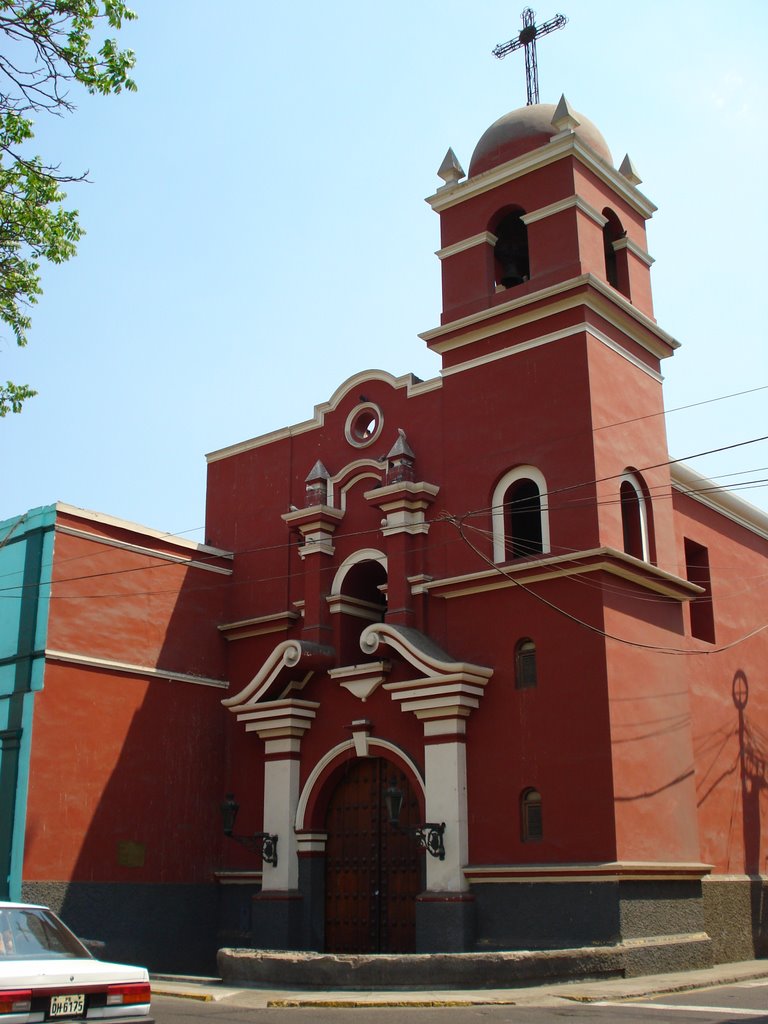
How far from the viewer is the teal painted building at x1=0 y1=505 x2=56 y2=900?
16922 millimetres

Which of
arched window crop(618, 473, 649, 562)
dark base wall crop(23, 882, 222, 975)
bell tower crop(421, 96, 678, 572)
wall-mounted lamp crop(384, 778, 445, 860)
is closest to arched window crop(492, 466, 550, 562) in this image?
bell tower crop(421, 96, 678, 572)

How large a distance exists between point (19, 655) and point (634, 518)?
10.1 m

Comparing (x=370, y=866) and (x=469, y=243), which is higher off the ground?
(x=469, y=243)

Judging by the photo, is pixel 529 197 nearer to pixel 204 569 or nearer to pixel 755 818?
pixel 204 569

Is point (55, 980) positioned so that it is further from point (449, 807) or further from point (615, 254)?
point (615, 254)

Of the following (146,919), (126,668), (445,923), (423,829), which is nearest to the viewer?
(445,923)

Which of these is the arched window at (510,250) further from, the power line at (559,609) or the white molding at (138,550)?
the white molding at (138,550)

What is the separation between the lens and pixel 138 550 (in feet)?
64.6

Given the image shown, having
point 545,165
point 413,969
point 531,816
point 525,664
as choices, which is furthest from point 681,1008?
point 545,165

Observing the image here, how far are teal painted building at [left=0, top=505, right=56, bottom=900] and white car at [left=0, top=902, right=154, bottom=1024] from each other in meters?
9.18

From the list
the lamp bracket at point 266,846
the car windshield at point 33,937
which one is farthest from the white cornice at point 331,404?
the car windshield at point 33,937

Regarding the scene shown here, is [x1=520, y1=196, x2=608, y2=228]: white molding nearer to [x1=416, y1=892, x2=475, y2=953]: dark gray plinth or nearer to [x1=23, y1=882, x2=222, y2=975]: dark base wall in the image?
[x1=416, y1=892, x2=475, y2=953]: dark gray plinth

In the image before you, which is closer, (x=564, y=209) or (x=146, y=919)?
(x=564, y=209)

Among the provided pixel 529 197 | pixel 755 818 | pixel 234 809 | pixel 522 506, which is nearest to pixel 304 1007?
pixel 234 809
